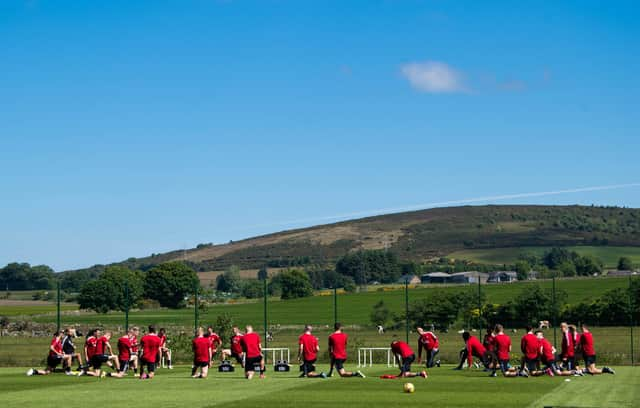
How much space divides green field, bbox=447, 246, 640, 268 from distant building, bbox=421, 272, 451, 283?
18.1 metres

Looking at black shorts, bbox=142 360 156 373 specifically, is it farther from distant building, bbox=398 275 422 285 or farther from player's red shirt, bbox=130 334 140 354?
distant building, bbox=398 275 422 285

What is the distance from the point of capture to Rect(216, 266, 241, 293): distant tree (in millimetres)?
146825

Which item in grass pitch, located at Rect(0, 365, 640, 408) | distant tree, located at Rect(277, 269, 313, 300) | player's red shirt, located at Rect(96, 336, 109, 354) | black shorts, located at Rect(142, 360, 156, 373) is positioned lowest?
grass pitch, located at Rect(0, 365, 640, 408)

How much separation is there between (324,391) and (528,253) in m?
159

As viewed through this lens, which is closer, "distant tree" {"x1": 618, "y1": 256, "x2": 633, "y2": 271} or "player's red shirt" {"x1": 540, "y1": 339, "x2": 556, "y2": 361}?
"player's red shirt" {"x1": 540, "y1": 339, "x2": 556, "y2": 361}

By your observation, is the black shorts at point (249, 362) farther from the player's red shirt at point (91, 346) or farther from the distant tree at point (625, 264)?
the distant tree at point (625, 264)

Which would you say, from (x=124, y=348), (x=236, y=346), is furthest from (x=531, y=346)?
(x=124, y=348)

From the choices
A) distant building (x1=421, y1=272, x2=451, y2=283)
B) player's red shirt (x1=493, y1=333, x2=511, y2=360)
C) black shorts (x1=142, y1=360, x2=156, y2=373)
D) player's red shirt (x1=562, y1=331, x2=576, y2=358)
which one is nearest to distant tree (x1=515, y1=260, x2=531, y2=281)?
distant building (x1=421, y1=272, x2=451, y2=283)

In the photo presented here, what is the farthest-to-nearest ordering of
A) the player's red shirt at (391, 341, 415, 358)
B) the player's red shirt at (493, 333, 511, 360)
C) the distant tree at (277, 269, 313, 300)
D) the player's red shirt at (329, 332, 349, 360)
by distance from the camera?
the distant tree at (277, 269, 313, 300) → the player's red shirt at (493, 333, 511, 360) → the player's red shirt at (391, 341, 415, 358) → the player's red shirt at (329, 332, 349, 360)

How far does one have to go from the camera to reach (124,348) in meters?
31.8

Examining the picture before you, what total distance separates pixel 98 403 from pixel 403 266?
15231cm

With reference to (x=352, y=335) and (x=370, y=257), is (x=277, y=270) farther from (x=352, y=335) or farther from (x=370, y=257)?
(x=352, y=335)

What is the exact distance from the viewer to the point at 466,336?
33.2 metres

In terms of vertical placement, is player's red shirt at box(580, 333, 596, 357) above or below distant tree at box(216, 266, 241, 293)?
below
